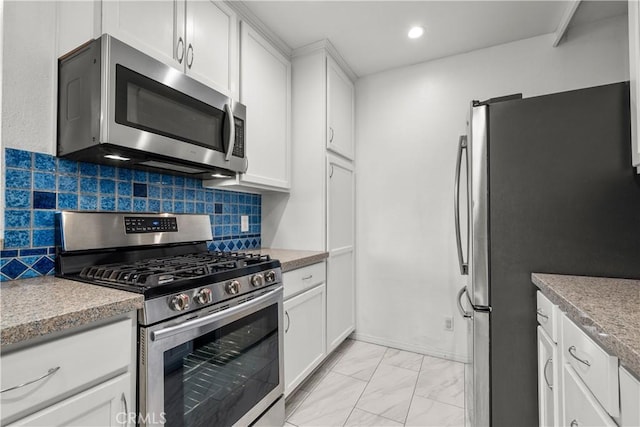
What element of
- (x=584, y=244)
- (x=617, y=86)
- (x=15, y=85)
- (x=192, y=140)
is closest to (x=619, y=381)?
(x=584, y=244)

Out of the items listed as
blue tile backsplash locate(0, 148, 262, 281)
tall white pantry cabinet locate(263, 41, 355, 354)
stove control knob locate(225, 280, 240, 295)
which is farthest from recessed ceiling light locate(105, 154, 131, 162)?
tall white pantry cabinet locate(263, 41, 355, 354)

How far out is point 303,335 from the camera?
6.33 ft

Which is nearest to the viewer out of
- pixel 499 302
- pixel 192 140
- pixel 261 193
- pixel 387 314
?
pixel 499 302

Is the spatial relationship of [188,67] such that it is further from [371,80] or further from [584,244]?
[584,244]

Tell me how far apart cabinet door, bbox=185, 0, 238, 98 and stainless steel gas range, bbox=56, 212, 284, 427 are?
809 mm

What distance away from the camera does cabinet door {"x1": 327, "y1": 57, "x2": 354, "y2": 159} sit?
7.71 ft

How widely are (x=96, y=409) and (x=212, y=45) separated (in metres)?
1.71

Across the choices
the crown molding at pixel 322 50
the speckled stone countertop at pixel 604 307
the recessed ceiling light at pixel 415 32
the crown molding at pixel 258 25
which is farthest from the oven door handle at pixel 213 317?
Answer: the recessed ceiling light at pixel 415 32

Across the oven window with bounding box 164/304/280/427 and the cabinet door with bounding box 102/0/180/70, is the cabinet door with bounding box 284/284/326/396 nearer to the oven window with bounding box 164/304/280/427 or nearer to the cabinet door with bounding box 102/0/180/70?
the oven window with bounding box 164/304/280/427

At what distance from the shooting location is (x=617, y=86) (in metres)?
1.25

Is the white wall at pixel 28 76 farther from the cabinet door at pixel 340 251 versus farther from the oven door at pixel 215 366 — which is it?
the cabinet door at pixel 340 251

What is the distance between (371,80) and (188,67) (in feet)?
5.85

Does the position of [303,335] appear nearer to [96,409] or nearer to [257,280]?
[257,280]

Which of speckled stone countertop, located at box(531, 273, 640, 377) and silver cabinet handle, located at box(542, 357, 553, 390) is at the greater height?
speckled stone countertop, located at box(531, 273, 640, 377)
